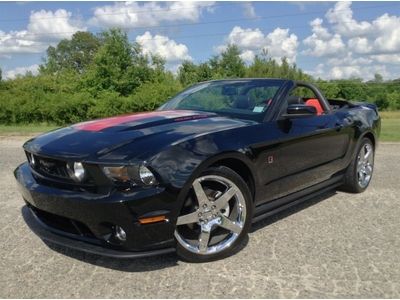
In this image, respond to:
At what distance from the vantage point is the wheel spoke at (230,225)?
3.49 metres

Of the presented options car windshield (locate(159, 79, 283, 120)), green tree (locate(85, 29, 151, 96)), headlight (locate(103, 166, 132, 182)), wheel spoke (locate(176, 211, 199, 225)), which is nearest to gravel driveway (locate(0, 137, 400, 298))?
wheel spoke (locate(176, 211, 199, 225))

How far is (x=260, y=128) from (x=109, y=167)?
1489 millimetres

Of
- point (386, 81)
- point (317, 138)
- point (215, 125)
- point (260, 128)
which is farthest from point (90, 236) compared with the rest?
point (386, 81)

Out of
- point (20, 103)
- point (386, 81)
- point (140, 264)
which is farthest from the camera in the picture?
point (386, 81)

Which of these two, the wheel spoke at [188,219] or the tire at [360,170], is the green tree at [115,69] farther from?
the wheel spoke at [188,219]

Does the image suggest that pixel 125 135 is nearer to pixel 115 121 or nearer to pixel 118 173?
pixel 118 173

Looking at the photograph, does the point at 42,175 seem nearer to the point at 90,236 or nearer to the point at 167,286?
the point at 90,236

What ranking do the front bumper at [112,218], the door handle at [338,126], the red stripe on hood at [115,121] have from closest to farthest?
the front bumper at [112,218] < the red stripe on hood at [115,121] < the door handle at [338,126]

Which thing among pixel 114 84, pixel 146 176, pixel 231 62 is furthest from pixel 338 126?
pixel 231 62

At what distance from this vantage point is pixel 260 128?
386 centimetres

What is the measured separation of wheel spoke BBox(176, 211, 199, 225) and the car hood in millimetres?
563

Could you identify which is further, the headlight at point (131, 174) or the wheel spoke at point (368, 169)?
the wheel spoke at point (368, 169)

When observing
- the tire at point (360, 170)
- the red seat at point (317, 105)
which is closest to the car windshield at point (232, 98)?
the red seat at point (317, 105)

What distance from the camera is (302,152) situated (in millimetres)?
4336
